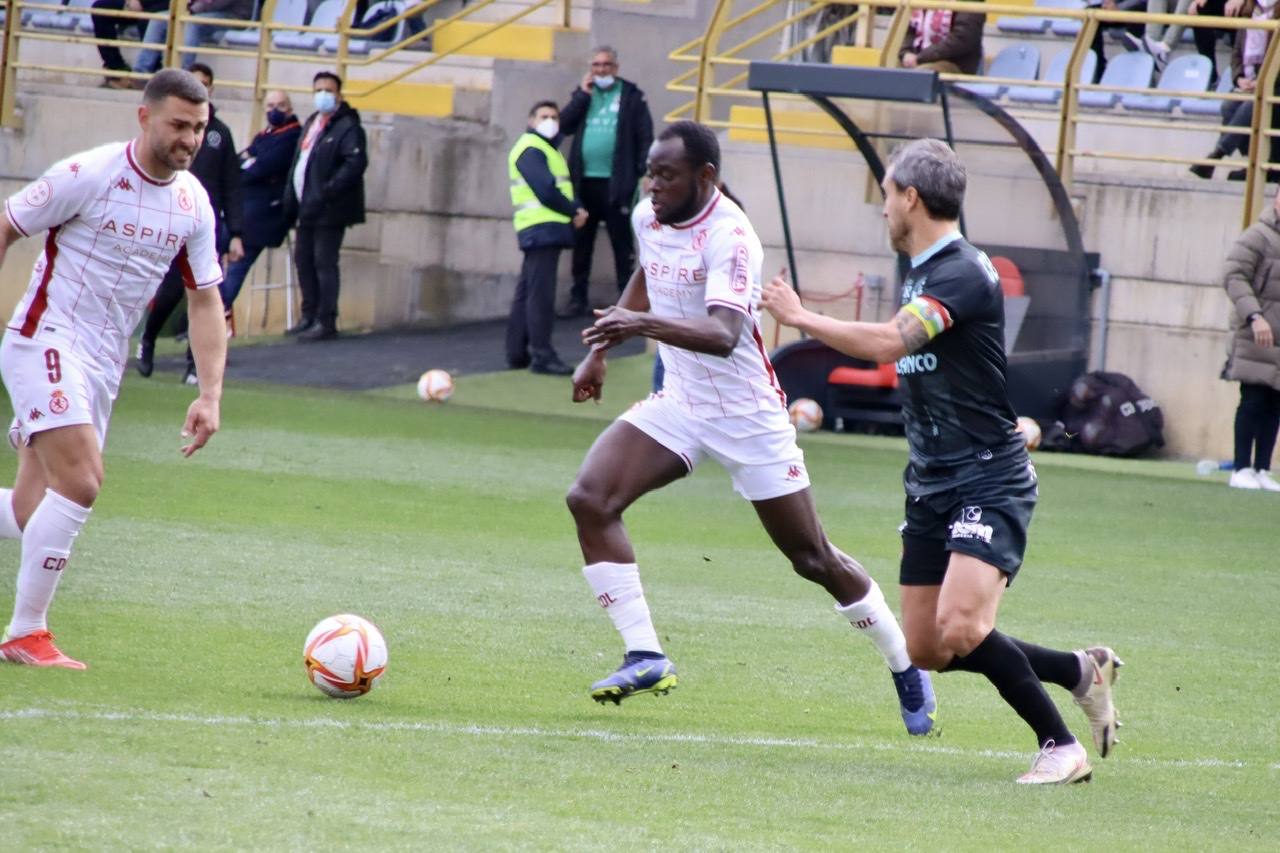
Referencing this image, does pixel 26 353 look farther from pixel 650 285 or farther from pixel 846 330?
pixel 846 330

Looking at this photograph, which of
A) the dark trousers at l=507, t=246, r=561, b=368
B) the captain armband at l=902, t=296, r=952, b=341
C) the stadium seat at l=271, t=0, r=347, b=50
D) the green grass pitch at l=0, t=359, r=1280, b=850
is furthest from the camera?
the stadium seat at l=271, t=0, r=347, b=50

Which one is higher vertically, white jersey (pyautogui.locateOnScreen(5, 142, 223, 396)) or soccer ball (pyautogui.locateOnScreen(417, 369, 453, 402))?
white jersey (pyautogui.locateOnScreen(5, 142, 223, 396))

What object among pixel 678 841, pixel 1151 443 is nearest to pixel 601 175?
pixel 1151 443

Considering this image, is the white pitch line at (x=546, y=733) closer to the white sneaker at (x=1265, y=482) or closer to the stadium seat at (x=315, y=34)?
the white sneaker at (x=1265, y=482)

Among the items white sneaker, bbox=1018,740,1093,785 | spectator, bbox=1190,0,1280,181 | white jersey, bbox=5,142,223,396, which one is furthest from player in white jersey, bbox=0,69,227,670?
spectator, bbox=1190,0,1280,181

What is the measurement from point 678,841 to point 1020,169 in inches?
512

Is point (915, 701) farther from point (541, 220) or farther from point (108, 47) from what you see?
point (108, 47)

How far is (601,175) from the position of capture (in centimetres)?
1880

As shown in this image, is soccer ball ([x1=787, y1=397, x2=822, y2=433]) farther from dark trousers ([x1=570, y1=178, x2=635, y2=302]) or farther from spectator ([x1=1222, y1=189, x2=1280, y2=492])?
spectator ([x1=1222, y1=189, x2=1280, y2=492])

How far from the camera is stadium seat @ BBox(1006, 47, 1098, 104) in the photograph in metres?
19.0

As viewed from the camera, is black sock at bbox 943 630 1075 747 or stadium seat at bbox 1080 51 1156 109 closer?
black sock at bbox 943 630 1075 747

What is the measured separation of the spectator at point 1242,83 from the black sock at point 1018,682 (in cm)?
1243

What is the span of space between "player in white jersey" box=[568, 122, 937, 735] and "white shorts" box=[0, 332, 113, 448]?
172 centimetres

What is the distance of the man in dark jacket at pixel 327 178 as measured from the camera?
Answer: 18812 mm
